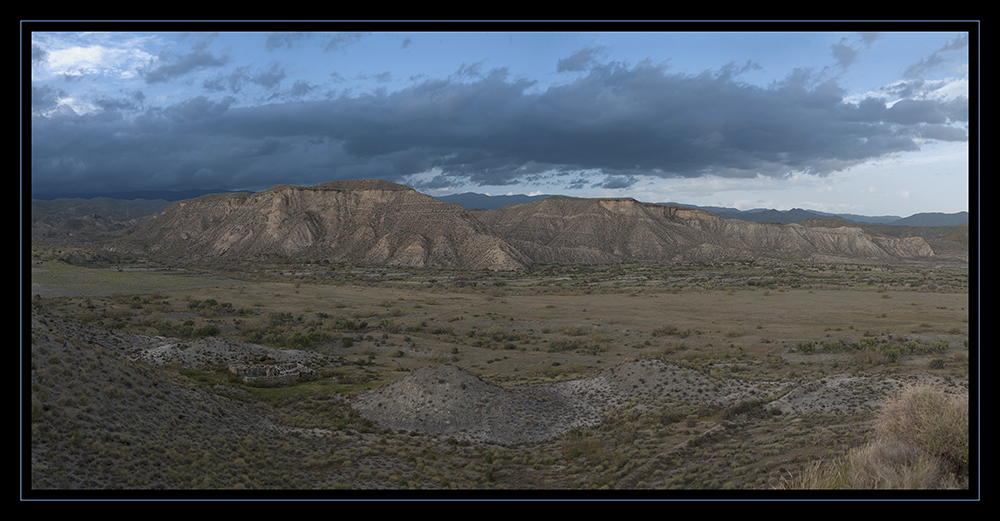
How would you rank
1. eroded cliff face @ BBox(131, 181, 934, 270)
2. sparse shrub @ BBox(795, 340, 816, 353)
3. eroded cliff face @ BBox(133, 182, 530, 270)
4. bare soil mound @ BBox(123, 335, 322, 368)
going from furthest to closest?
eroded cliff face @ BBox(131, 181, 934, 270) → eroded cliff face @ BBox(133, 182, 530, 270) → sparse shrub @ BBox(795, 340, 816, 353) → bare soil mound @ BBox(123, 335, 322, 368)

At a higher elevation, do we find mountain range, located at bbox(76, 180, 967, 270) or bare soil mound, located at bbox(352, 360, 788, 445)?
mountain range, located at bbox(76, 180, 967, 270)

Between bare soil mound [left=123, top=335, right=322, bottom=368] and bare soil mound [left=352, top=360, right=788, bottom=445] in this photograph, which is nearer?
bare soil mound [left=352, top=360, right=788, bottom=445]

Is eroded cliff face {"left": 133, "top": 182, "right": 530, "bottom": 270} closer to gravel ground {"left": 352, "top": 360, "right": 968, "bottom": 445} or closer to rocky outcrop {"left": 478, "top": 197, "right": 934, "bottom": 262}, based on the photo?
rocky outcrop {"left": 478, "top": 197, "right": 934, "bottom": 262}

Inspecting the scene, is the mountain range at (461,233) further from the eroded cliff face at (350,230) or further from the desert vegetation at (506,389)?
the desert vegetation at (506,389)

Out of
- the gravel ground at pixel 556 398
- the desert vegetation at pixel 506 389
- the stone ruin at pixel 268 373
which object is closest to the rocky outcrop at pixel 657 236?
the desert vegetation at pixel 506 389

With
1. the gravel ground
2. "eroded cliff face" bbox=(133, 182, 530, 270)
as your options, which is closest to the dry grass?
the gravel ground

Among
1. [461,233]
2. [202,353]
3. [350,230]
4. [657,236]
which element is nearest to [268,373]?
[202,353]
